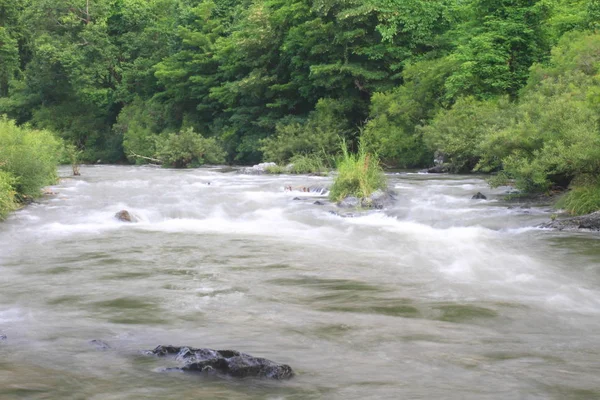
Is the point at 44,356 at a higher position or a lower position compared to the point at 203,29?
lower

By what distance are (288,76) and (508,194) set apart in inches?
903

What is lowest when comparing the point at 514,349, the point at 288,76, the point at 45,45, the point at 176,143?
the point at 514,349

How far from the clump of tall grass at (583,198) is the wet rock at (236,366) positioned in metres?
10.4

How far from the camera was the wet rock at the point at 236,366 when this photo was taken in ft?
17.7

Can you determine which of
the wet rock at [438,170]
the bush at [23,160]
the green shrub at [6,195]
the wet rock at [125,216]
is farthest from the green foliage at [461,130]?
the green shrub at [6,195]

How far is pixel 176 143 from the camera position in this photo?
3434 cm

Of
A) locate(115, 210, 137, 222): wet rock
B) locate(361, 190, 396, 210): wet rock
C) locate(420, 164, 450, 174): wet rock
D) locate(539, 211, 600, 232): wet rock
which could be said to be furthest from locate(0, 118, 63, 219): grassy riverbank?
locate(420, 164, 450, 174): wet rock

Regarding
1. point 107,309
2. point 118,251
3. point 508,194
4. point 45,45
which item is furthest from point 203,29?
point 107,309

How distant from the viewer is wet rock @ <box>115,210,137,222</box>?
15.3 m

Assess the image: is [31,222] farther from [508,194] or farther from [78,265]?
[508,194]

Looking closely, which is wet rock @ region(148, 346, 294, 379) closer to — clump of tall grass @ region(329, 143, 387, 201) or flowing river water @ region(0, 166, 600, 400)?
flowing river water @ region(0, 166, 600, 400)

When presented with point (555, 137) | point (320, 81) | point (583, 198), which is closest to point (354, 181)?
point (555, 137)

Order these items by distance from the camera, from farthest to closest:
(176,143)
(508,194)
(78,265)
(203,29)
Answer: (203,29), (176,143), (508,194), (78,265)

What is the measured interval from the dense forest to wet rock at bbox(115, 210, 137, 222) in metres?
5.46
